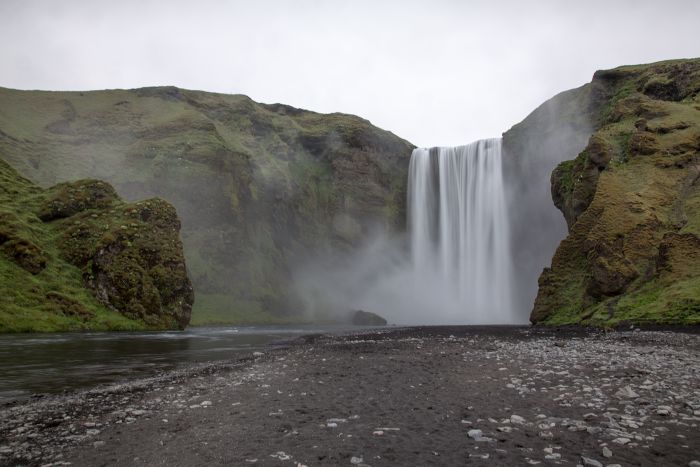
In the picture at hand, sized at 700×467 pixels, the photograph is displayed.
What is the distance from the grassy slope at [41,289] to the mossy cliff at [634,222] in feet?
154

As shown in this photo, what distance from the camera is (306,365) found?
60.1 ft

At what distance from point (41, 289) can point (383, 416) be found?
1800 inches

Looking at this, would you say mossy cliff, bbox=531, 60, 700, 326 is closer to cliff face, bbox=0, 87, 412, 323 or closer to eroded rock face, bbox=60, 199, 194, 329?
eroded rock face, bbox=60, 199, 194, 329

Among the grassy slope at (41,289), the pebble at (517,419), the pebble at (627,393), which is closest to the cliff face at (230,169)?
the grassy slope at (41,289)

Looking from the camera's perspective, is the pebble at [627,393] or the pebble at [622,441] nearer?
the pebble at [622,441]

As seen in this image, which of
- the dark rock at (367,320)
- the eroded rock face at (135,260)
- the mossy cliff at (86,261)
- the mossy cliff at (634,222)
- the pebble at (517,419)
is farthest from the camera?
the dark rock at (367,320)

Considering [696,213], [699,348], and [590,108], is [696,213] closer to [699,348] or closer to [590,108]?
[699,348]

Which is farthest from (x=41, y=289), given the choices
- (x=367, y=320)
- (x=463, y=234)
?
(x=463, y=234)

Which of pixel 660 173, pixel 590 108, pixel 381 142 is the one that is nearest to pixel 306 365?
pixel 660 173

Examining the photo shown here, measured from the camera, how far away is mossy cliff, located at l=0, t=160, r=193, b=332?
42.7m

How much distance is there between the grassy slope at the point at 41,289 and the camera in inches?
1567

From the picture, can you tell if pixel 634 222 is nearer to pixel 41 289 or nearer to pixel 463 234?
pixel 463 234

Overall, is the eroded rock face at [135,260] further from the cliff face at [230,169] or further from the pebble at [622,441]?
the pebble at [622,441]

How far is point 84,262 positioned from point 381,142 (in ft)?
291
